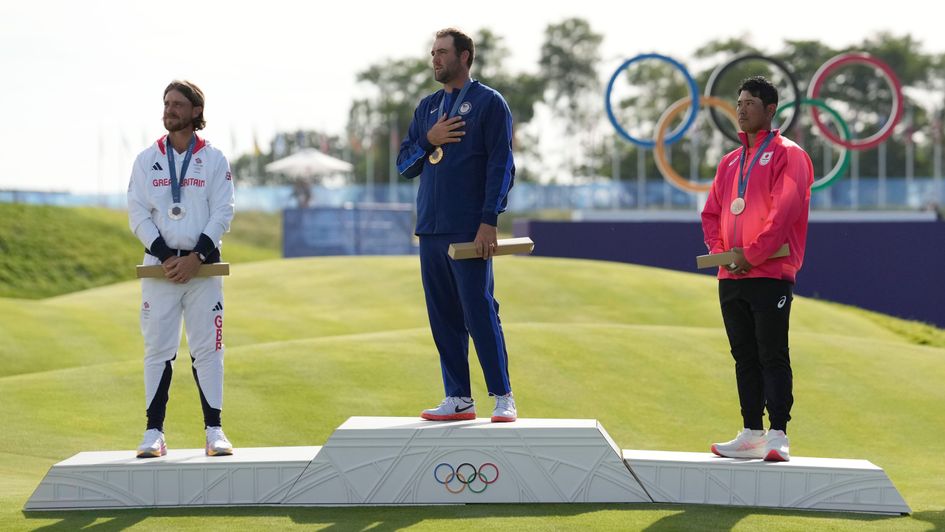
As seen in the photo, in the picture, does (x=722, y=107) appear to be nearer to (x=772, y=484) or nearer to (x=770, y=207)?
(x=770, y=207)

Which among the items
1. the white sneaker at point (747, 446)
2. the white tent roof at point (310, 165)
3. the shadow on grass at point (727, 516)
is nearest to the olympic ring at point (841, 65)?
the white tent roof at point (310, 165)

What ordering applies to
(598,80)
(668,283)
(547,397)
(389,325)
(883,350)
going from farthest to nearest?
(598,80) < (668,283) < (389,325) < (883,350) < (547,397)

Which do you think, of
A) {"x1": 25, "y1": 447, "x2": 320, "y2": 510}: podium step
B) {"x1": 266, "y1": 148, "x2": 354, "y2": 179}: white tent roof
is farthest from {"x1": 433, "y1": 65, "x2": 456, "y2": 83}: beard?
{"x1": 266, "y1": 148, "x2": 354, "y2": 179}: white tent roof

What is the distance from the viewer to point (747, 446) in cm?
711

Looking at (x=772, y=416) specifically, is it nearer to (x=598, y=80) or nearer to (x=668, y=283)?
(x=668, y=283)

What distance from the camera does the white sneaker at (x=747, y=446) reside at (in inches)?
279

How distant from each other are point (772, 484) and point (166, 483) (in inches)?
129

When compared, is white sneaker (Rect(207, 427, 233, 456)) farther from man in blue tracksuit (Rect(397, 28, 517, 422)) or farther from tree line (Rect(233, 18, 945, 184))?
tree line (Rect(233, 18, 945, 184))

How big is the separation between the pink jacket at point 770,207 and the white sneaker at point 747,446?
2.94ft

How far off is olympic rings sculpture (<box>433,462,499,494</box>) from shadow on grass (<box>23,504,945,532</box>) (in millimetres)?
107

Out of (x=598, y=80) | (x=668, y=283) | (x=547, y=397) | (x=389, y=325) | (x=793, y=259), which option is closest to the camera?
(x=793, y=259)

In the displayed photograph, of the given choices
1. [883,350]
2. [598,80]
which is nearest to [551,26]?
[598,80]

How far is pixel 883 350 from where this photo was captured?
15008mm

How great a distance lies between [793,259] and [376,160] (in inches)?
2897
